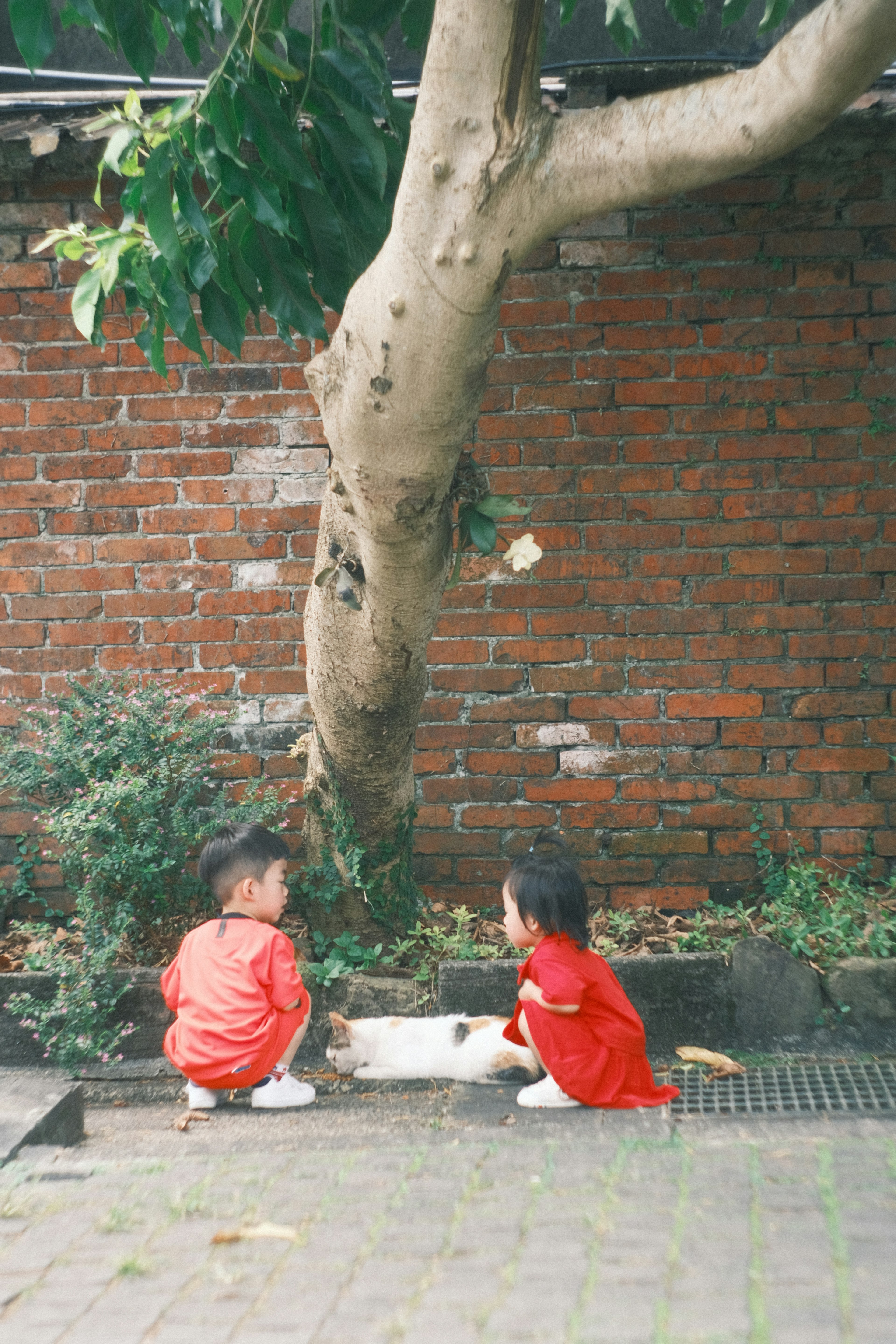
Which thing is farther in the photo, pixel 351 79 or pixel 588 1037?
pixel 588 1037

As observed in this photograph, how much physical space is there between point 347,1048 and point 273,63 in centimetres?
286

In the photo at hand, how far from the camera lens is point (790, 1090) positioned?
302 centimetres

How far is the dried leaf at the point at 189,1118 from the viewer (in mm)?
2918

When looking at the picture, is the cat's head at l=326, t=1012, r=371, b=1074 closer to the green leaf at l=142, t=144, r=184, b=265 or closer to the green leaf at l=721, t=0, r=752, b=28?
the green leaf at l=142, t=144, r=184, b=265

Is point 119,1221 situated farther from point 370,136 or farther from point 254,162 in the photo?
point 254,162

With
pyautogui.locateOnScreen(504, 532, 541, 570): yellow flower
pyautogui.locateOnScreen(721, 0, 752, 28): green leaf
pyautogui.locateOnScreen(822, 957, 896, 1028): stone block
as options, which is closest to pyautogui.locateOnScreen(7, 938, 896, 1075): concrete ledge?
pyautogui.locateOnScreen(822, 957, 896, 1028): stone block

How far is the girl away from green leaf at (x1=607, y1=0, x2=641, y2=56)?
8.33 feet

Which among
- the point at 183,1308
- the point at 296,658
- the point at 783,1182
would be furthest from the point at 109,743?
the point at 783,1182

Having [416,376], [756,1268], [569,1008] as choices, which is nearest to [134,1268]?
[756,1268]

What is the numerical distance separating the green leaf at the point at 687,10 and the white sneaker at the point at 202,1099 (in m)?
3.62

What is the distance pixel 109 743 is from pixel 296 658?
0.89 m

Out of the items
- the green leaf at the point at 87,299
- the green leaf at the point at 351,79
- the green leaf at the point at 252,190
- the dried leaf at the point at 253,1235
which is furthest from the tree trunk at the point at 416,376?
the dried leaf at the point at 253,1235

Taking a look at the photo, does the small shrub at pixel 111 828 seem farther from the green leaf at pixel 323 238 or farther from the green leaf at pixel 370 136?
the green leaf at pixel 370 136

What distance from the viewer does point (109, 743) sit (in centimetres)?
342
